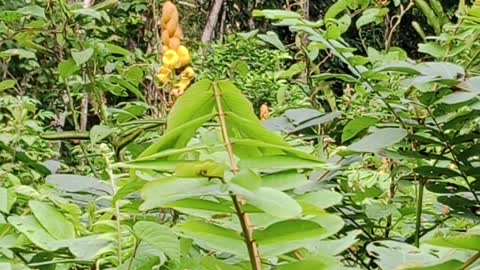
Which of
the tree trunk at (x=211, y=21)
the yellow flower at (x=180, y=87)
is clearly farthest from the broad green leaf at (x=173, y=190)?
the tree trunk at (x=211, y=21)

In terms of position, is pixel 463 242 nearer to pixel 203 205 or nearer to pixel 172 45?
pixel 203 205

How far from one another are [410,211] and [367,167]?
73cm

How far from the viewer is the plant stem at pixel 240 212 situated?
0.36 meters

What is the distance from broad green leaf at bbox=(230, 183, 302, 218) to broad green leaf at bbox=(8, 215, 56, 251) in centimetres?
17

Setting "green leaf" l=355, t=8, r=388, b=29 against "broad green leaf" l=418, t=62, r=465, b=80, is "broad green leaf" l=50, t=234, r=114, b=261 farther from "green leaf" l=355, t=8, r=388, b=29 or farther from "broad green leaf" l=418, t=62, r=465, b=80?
"green leaf" l=355, t=8, r=388, b=29

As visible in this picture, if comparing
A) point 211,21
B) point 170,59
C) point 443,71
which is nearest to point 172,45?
point 170,59

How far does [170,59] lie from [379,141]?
0.77 ft

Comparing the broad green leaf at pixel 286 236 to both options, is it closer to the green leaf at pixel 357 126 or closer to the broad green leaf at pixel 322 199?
the broad green leaf at pixel 322 199

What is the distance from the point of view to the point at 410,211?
2.33 ft

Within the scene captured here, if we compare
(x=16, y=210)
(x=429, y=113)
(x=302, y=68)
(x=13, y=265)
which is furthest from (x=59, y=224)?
(x=302, y=68)

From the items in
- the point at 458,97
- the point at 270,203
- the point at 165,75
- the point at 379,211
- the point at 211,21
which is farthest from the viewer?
the point at 211,21

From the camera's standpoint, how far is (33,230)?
48cm

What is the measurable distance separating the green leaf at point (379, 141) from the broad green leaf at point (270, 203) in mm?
256

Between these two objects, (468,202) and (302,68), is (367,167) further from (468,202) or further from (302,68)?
(468,202)
